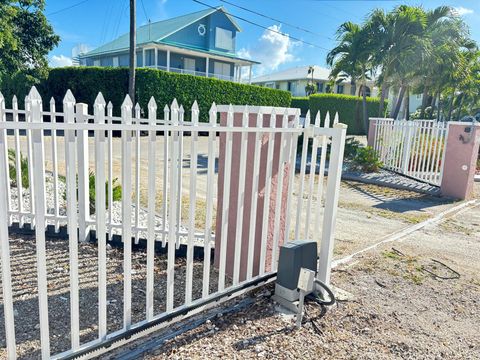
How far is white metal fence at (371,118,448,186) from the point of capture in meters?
8.35

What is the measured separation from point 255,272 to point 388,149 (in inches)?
322

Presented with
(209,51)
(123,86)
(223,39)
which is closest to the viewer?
(123,86)

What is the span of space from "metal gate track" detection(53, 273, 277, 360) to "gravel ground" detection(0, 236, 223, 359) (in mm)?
247

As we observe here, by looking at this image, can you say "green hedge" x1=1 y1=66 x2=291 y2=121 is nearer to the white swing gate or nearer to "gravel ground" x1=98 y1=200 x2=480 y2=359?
the white swing gate

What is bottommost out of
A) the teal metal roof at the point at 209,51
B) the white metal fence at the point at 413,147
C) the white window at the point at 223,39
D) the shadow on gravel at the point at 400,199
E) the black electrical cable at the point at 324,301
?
the shadow on gravel at the point at 400,199

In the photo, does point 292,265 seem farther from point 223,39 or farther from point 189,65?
point 223,39

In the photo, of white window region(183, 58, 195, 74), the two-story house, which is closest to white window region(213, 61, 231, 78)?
the two-story house

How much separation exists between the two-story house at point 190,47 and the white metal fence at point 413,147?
20.1m

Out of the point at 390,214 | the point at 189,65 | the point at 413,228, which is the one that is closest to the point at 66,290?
the point at 413,228

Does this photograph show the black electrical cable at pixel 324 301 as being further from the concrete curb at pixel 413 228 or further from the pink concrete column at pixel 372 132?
the pink concrete column at pixel 372 132

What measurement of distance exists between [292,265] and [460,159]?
651 centimetres

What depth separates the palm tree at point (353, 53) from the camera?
14477 mm

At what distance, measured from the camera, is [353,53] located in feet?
48.4

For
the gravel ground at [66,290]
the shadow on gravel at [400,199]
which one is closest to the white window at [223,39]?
the shadow on gravel at [400,199]
